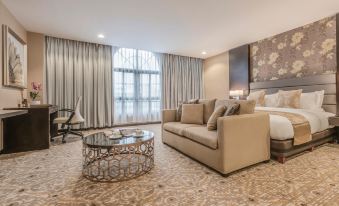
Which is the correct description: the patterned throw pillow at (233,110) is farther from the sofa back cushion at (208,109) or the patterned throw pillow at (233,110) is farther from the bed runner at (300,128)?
the bed runner at (300,128)

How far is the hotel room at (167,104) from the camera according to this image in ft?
6.11

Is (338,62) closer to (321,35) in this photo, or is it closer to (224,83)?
(321,35)

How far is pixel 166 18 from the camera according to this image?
3.52 metres

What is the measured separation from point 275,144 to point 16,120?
4.28 meters

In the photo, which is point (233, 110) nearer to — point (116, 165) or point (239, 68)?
point (116, 165)

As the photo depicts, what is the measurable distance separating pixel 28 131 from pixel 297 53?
19.4 ft

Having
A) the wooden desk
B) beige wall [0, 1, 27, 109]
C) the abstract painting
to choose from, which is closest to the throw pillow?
the wooden desk

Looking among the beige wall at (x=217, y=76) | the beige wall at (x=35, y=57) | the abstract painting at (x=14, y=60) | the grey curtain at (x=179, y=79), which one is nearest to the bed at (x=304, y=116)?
the beige wall at (x=217, y=76)

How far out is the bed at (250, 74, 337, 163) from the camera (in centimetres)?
242

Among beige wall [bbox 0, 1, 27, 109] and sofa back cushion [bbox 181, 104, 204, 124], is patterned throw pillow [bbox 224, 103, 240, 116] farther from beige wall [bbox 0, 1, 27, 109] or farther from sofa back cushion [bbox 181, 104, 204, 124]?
beige wall [bbox 0, 1, 27, 109]

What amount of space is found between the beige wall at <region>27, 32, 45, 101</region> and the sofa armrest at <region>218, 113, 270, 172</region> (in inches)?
175

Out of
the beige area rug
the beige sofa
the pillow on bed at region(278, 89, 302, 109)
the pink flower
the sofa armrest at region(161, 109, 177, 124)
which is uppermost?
the pink flower

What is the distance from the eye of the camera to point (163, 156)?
2779mm

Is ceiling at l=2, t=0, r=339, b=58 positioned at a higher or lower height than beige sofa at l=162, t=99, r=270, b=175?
higher
